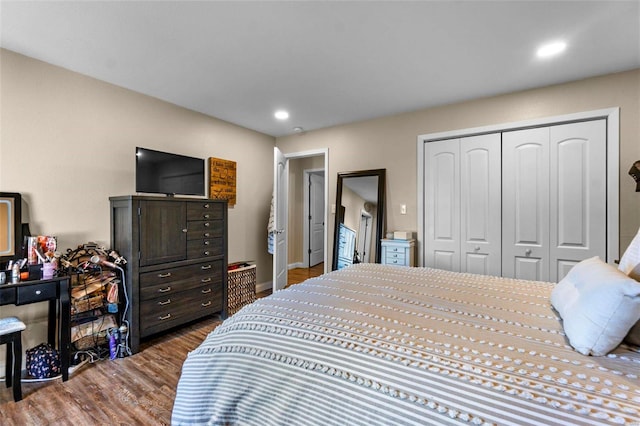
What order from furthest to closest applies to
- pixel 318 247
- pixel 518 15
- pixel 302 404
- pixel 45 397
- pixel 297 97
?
pixel 318 247
pixel 297 97
pixel 45 397
pixel 518 15
pixel 302 404

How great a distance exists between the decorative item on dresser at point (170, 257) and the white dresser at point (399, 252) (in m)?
1.89

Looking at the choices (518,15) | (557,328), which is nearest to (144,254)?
(557,328)

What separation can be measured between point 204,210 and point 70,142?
126 centimetres

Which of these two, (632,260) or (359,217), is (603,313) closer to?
(632,260)

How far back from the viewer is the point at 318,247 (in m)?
6.36

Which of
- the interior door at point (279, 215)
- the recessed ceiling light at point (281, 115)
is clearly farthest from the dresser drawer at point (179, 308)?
the recessed ceiling light at point (281, 115)

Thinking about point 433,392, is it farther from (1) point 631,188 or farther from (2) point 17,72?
(2) point 17,72

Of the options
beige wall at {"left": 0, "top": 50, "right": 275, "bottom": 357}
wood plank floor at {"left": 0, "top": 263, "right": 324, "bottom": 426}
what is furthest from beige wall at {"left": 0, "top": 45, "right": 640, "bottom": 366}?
wood plank floor at {"left": 0, "top": 263, "right": 324, "bottom": 426}

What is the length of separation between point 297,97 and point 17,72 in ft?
7.44

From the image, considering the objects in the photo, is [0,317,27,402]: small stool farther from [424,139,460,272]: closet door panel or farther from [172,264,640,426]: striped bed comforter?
[424,139,460,272]: closet door panel

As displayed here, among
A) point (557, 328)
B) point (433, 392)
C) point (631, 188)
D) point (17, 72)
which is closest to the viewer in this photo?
point (433, 392)

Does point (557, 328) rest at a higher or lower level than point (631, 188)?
lower

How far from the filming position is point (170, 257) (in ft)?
9.20

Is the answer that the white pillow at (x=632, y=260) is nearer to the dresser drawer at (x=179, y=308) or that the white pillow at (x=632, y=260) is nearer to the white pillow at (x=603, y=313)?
the white pillow at (x=603, y=313)
